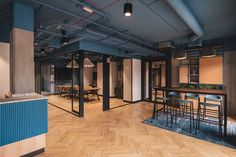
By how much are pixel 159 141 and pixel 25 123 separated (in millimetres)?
2764

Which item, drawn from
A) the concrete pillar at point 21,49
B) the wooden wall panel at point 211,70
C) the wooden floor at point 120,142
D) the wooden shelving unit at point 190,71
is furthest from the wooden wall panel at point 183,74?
the concrete pillar at point 21,49

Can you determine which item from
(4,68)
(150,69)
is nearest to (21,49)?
(4,68)

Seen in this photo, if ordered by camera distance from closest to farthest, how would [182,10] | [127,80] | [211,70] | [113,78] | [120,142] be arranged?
[182,10], [120,142], [211,70], [127,80], [113,78]

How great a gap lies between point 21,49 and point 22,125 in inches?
55.0

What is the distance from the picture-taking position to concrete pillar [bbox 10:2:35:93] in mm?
2447

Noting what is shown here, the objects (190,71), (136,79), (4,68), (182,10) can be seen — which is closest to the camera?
(182,10)

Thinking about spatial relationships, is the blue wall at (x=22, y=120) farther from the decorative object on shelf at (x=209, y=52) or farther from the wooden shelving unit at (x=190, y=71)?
the wooden shelving unit at (x=190, y=71)

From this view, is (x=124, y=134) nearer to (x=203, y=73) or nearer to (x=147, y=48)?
(x=147, y=48)

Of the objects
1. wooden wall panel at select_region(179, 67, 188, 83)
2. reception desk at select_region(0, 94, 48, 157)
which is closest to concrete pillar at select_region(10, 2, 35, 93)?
reception desk at select_region(0, 94, 48, 157)

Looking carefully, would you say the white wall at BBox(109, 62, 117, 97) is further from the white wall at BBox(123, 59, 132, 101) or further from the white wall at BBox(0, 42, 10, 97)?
the white wall at BBox(0, 42, 10, 97)

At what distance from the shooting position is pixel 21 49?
252cm

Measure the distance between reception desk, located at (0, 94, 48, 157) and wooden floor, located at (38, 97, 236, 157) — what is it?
1.15 ft

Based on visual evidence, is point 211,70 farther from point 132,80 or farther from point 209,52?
point 132,80

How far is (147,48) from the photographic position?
5777 mm
